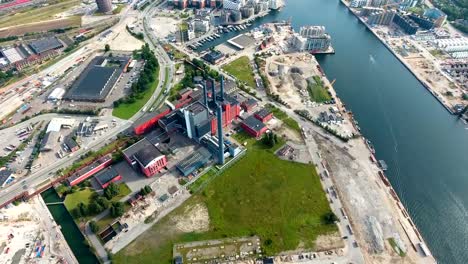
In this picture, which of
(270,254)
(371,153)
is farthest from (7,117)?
(371,153)

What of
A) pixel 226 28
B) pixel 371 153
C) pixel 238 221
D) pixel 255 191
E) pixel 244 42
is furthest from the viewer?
pixel 226 28

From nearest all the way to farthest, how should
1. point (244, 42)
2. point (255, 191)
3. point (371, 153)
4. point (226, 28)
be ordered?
point (255, 191)
point (371, 153)
point (244, 42)
point (226, 28)

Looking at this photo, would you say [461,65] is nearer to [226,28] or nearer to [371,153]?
[371,153]

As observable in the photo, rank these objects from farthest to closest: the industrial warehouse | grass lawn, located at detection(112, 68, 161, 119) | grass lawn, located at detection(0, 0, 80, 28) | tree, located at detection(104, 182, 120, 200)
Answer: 1. grass lawn, located at detection(0, 0, 80, 28)
2. the industrial warehouse
3. grass lawn, located at detection(112, 68, 161, 119)
4. tree, located at detection(104, 182, 120, 200)

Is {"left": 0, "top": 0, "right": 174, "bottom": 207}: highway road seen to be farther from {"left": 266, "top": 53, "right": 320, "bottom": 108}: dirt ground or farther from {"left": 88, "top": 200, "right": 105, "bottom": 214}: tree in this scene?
{"left": 266, "top": 53, "right": 320, "bottom": 108}: dirt ground

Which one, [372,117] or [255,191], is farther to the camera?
[372,117]

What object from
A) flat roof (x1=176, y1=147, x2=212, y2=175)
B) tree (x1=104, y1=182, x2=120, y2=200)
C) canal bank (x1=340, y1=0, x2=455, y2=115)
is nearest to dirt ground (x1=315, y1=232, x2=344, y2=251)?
flat roof (x1=176, y1=147, x2=212, y2=175)

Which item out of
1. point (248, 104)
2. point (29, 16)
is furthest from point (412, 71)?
point (29, 16)
